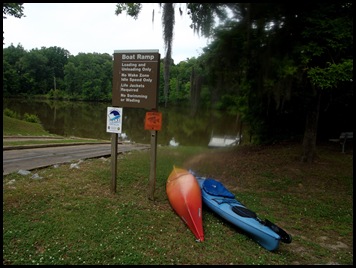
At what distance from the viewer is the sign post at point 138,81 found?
5301 millimetres

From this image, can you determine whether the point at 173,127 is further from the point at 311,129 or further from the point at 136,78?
the point at 136,78

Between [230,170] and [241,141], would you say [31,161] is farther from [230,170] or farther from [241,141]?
[241,141]

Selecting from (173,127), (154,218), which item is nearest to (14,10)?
(173,127)

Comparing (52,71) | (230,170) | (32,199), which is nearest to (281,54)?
(230,170)

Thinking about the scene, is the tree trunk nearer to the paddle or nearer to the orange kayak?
the orange kayak

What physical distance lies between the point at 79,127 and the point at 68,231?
29.1 meters

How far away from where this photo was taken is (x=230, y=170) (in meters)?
8.62

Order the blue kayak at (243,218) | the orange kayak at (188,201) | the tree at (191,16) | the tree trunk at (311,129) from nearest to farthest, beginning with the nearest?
the blue kayak at (243,218) < the orange kayak at (188,201) < the tree at (191,16) < the tree trunk at (311,129)

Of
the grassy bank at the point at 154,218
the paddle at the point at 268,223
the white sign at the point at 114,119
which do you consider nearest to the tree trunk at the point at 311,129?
the grassy bank at the point at 154,218

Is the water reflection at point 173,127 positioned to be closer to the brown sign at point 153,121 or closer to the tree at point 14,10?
the brown sign at point 153,121

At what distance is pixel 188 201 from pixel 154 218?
2.26ft

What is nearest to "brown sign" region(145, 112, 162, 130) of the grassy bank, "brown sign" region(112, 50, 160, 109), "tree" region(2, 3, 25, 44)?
"brown sign" region(112, 50, 160, 109)

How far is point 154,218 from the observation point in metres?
4.68

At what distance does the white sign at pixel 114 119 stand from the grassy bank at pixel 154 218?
144cm
